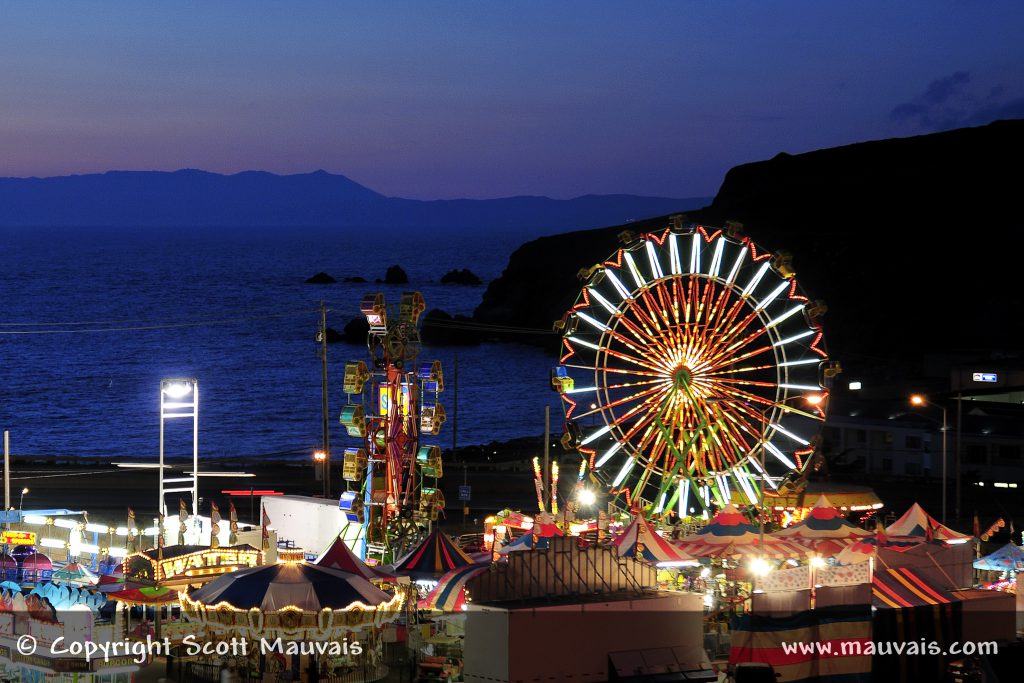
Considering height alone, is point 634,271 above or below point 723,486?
above

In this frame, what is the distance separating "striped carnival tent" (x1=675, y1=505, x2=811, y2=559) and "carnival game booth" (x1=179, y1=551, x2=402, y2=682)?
1075cm

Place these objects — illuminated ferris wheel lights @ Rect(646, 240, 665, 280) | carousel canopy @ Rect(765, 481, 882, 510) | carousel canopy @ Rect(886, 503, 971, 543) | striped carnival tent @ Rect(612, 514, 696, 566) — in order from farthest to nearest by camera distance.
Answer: illuminated ferris wheel lights @ Rect(646, 240, 665, 280) < carousel canopy @ Rect(765, 481, 882, 510) < carousel canopy @ Rect(886, 503, 971, 543) < striped carnival tent @ Rect(612, 514, 696, 566)

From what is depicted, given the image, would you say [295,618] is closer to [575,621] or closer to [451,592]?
[451,592]

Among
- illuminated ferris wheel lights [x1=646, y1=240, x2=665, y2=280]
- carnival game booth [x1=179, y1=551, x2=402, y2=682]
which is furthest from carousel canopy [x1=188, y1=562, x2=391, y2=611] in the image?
illuminated ferris wheel lights [x1=646, y1=240, x2=665, y2=280]

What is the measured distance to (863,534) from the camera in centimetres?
4338

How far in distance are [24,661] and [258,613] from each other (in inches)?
169

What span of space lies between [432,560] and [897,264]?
435 feet

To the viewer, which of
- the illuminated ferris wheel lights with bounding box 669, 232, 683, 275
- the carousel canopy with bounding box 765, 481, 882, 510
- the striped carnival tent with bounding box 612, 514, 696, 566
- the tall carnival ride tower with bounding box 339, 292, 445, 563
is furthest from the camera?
the illuminated ferris wheel lights with bounding box 669, 232, 683, 275

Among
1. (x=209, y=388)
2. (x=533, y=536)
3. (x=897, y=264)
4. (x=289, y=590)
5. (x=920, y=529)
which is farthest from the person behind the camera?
(x=897, y=264)

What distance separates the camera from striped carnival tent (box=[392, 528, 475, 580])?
127 ft

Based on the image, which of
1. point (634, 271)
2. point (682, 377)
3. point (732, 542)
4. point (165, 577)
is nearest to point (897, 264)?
point (634, 271)

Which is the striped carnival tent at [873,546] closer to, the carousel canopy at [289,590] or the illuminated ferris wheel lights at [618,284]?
the carousel canopy at [289,590]

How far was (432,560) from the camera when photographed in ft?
128

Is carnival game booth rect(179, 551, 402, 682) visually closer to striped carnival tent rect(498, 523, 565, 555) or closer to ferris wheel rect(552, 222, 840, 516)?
striped carnival tent rect(498, 523, 565, 555)
